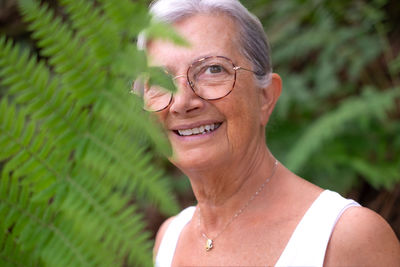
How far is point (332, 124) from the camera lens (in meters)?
3.48

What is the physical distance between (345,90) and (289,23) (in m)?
0.89

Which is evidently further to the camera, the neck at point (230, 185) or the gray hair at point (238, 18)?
the neck at point (230, 185)

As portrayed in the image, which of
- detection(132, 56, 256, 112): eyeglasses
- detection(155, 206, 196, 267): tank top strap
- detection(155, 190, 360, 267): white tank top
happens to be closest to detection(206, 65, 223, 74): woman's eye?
detection(132, 56, 256, 112): eyeglasses

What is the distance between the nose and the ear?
35 cm

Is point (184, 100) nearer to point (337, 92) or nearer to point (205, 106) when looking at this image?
point (205, 106)

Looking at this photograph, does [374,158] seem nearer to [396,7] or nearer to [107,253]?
[396,7]

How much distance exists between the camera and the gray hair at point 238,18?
5.18ft

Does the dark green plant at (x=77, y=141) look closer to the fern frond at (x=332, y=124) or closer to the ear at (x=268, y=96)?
the ear at (x=268, y=96)

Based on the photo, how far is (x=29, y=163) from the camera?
2.31ft

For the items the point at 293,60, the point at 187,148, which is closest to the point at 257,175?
the point at 187,148

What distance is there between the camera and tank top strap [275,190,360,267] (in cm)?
145

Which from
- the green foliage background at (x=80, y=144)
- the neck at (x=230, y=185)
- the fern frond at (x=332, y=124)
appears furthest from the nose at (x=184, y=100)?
the fern frond at (x=332, y=124)

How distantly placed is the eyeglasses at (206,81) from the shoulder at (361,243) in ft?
1.98

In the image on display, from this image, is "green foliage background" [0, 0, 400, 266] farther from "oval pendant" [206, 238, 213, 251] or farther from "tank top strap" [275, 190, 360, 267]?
"oval pendant" [206, 238, 213, 251]
